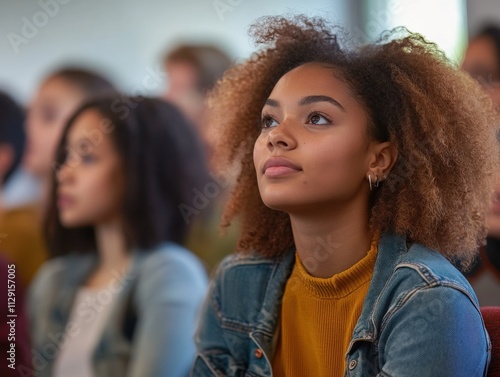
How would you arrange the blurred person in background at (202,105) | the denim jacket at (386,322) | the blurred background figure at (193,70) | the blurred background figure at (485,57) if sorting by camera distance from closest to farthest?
1. the denim jacket at (386,322)
2. the blurred background figure at (485,57)
3. the blurred person in background at (202,105)
4. the blurred background figure at (193,70)

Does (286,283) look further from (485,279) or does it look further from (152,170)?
(152,170)

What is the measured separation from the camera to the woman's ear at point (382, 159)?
143 cm

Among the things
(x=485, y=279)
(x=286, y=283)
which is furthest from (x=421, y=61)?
(x=485, y=279)

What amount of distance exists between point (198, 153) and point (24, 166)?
587 mm

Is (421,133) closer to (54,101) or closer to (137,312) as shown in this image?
(137,312)

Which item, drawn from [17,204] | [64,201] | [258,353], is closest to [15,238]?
[17,204]

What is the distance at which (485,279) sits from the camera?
211 cm

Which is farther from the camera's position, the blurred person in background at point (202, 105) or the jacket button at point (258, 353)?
the blurred person in background at point (202, 105)

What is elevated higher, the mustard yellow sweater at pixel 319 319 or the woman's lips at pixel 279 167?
the woman's lips at pixel 279 167

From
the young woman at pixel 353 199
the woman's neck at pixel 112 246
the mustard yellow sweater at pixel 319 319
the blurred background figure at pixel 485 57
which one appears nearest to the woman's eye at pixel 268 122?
the young woman at pixel 353 199

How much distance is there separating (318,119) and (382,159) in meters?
0.14

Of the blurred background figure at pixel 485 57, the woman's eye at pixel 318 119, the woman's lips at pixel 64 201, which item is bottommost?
the woman's eye at pixel 318 119

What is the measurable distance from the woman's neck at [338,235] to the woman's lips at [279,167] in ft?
0.30

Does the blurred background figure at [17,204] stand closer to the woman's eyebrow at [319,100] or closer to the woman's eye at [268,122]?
the woman's eye at [268,122]
